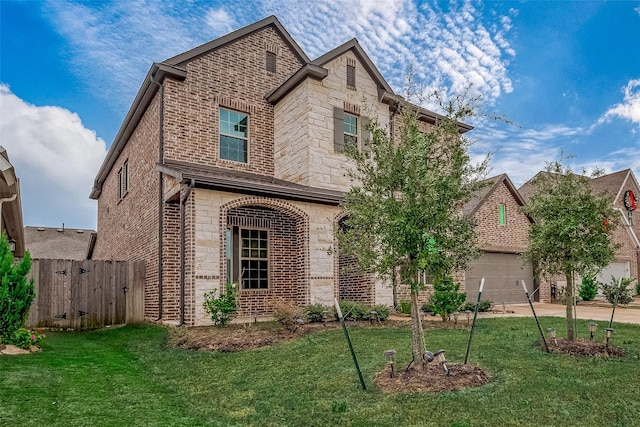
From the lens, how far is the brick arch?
441 inches

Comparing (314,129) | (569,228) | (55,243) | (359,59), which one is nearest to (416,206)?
(569,228)

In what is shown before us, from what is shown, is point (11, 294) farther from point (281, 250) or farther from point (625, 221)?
point (625, 221)

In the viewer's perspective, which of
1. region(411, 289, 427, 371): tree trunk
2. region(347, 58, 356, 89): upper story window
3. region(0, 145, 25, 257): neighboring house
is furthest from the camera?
region(347, 58, 356, 89): upper story window

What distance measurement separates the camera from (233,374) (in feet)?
21.8

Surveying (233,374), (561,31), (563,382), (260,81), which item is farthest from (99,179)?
(563,382)

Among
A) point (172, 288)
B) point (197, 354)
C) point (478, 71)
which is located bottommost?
point (197, 354)

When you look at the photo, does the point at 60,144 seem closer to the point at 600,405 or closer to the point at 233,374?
the point at 233,374

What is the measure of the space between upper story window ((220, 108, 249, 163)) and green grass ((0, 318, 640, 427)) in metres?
7.11

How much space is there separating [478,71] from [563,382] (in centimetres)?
964

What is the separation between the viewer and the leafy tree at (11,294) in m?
8.03

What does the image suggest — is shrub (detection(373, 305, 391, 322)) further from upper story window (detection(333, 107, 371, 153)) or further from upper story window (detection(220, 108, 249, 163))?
upper story window (detection(220, 108, 249, 163))

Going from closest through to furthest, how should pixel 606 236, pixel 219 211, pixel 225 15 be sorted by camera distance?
pixel 606 236 < pixel 219 211 < pixel 225 15

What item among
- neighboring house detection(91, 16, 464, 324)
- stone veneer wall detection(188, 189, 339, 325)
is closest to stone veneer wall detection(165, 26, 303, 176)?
neighboring house detection(91, 16, 464, 324)

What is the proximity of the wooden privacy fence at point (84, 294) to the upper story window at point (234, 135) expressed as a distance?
4441 mm
